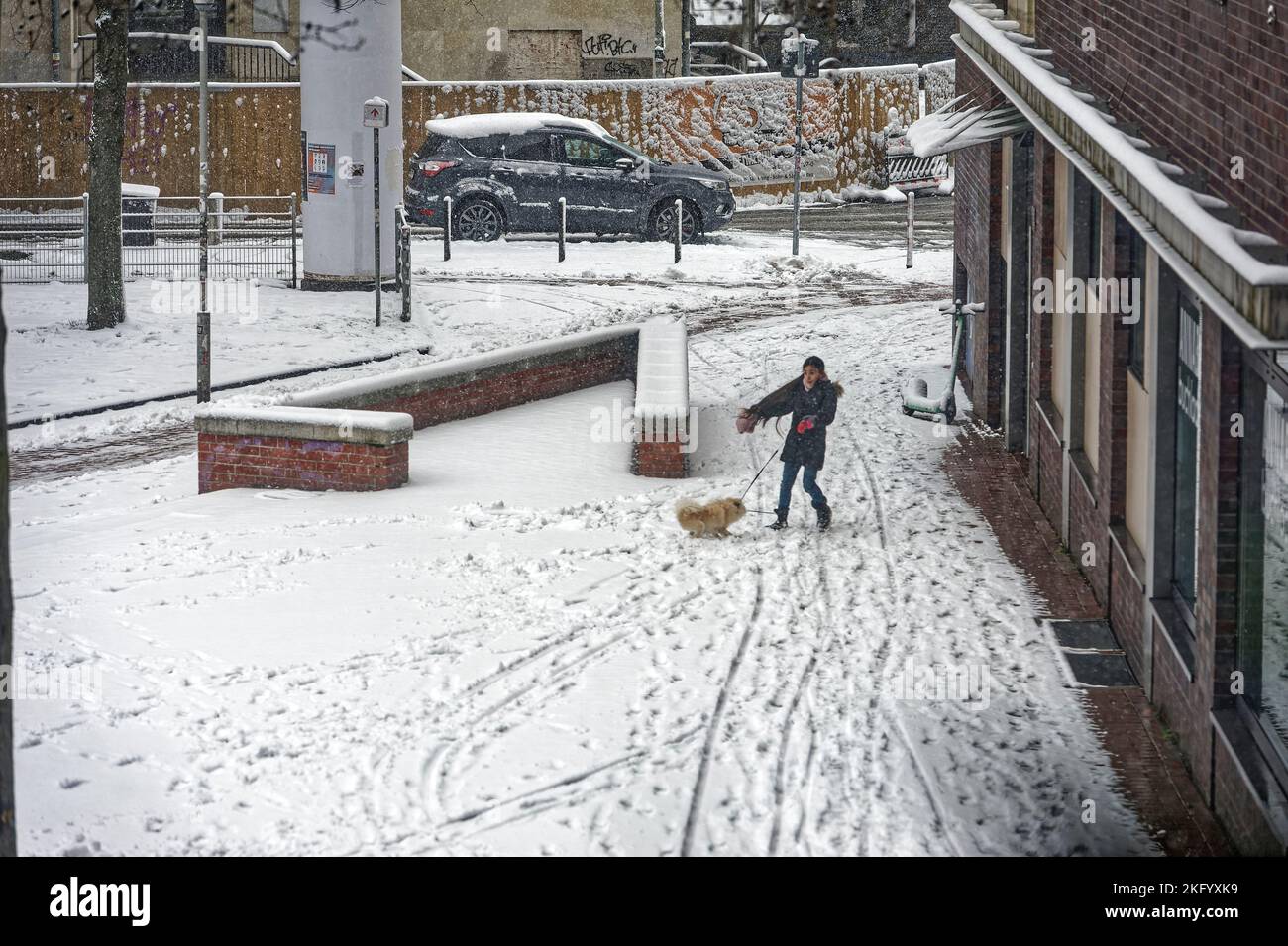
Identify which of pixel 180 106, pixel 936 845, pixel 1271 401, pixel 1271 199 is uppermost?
A: pixel 180 106

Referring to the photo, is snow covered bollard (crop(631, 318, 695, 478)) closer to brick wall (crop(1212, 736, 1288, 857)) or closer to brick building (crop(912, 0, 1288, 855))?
brick building (crop(912, 0, 1288, 855))

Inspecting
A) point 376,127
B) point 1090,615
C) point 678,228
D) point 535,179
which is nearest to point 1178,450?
point 1090,615

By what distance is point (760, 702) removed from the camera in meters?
9.52

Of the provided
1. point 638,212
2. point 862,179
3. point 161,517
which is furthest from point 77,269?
point 862,179

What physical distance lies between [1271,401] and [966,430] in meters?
9.22

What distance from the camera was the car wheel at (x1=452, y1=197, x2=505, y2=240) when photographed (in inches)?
1121

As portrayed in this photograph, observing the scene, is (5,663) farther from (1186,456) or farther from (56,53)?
(56,53)

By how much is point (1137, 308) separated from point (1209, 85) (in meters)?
2.45

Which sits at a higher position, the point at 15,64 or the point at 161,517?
the point at 15,64

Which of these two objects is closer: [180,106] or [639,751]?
[639,751]

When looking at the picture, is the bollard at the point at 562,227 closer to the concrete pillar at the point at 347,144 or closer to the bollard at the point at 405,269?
the concrete pillar at the point at 347,144

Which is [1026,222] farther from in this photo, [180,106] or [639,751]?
[180,106]

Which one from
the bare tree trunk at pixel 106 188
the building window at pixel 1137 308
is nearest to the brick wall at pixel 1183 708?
the building window at pixel 1137 308

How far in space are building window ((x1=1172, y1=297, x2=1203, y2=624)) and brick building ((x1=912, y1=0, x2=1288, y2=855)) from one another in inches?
0.7
